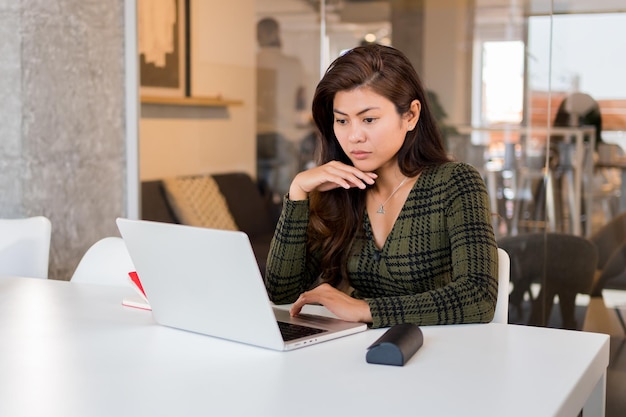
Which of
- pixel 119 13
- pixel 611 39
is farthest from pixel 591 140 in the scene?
pixel 119 13

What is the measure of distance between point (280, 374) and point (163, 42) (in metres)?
3.14

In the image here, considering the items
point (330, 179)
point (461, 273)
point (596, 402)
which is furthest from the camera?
point (330, 179)

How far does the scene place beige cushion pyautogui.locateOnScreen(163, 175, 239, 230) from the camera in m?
4.39

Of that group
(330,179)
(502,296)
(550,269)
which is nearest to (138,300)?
(330,179)

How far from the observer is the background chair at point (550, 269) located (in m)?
3.71

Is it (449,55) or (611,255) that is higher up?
(449,55)

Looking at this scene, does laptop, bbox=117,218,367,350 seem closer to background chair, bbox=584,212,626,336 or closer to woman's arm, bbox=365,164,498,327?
woman's arm, bbox=365,164,498,327

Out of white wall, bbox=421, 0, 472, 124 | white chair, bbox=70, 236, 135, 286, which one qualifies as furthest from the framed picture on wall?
white chair, bbox=70, 236, 135, 286

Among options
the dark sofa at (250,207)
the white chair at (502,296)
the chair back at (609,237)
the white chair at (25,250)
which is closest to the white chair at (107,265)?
the white chair at (25,250)

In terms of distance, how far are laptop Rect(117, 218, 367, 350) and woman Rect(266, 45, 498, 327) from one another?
31 centimetres

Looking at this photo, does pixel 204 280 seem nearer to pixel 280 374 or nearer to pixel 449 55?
pixel 280 374

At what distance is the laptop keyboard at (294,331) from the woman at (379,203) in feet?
0.56

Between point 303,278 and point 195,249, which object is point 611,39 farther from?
point 195,249

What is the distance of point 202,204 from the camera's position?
14.5 ft
